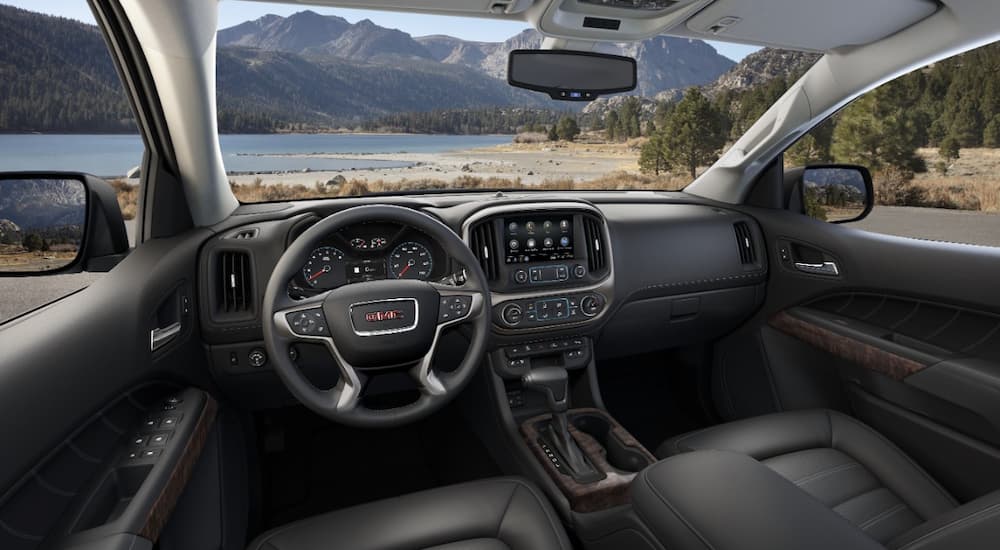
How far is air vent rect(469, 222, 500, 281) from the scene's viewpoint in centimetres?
238

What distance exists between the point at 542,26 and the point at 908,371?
1.95 meters

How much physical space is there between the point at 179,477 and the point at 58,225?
2.68ft

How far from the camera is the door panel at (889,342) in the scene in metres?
2.03

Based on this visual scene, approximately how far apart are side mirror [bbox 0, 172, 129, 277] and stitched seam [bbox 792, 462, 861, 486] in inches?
88.8

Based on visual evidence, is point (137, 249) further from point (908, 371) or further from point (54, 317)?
point (908, 371)

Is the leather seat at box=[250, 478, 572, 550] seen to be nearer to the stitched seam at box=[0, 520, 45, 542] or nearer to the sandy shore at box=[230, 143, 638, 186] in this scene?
the stitched seam at box=[0, 520, 45, 542]

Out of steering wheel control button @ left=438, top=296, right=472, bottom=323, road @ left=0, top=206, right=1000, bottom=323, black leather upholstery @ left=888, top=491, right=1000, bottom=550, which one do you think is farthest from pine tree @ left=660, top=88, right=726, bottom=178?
black leather upholstery @ left=888, top=491, right=1000, bottom=550

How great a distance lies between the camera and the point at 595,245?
2.55 meters

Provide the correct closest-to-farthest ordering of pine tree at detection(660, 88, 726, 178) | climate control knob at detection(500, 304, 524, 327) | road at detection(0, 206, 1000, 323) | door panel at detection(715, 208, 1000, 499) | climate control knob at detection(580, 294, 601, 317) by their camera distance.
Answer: road at detection(0, 206, 1000, 323) → door panel at detection(715, 208, 1000, 499) → climate control knob at detection(500, 304, 524, 327) → climate control knob at detection(580, 294, 601, 317) → pine tree at detection(660, 88, 726, 178)

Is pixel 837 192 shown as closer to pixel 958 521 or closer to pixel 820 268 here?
pixel 820 268

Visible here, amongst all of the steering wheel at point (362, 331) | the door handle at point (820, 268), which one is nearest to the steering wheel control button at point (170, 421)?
the steering wheel at point (362, 331)

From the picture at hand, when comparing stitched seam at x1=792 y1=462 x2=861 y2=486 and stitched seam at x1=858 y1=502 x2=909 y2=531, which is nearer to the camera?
stitched seam at x1=858 y1=502 x2=909 y2=531

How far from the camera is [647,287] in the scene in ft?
8.86

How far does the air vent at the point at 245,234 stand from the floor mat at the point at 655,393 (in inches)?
74.7
